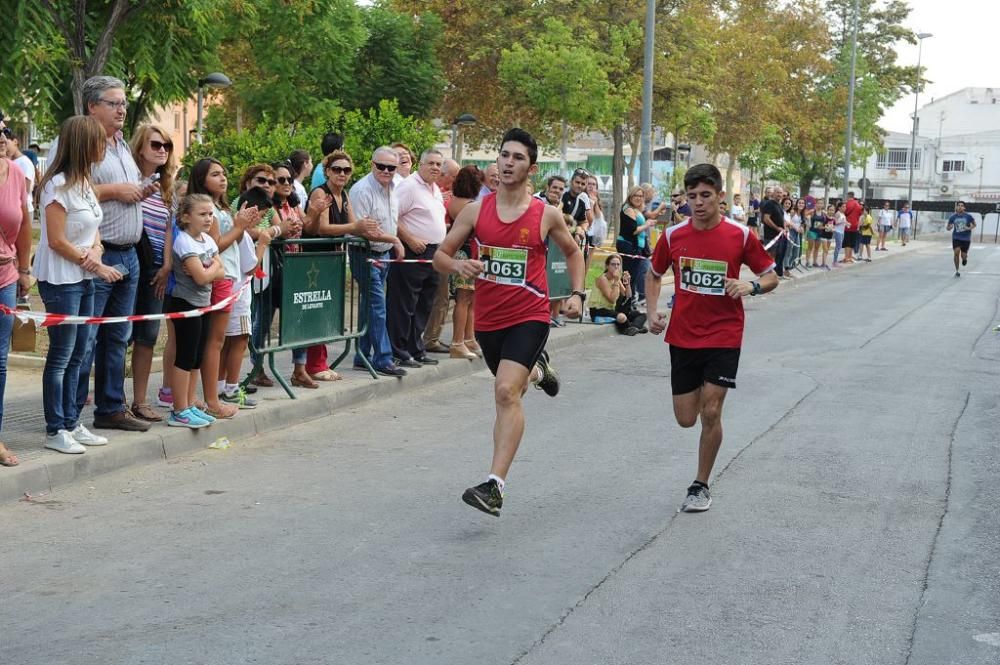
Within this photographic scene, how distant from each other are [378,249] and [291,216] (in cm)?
113

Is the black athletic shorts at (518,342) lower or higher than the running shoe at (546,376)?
higher

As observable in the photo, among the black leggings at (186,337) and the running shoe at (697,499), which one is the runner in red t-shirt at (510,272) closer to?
the running shoe at (697,499)

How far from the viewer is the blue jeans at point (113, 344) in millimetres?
7816

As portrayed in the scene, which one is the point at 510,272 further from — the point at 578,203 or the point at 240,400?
the point at 578,203

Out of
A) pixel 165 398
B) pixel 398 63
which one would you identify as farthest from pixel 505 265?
pixel 398 63

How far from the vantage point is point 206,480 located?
24.0ft

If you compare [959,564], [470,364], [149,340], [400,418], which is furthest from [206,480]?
[470,364]

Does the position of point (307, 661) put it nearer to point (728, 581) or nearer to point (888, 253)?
point (728, 581)

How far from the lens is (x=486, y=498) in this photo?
245 inches

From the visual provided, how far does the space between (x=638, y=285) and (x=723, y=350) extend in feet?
36.3

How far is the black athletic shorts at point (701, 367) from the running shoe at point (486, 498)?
4.19 ft

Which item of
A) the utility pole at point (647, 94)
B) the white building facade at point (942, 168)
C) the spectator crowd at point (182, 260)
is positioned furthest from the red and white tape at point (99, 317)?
the white building facade at point (942, 168)

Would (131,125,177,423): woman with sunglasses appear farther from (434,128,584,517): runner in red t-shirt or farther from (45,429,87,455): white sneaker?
(434,128,584,517): runner in red t-shirt

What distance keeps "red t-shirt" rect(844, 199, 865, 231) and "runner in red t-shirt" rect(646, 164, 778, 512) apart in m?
30.2
